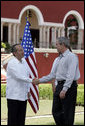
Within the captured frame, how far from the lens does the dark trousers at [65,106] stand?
271 inches

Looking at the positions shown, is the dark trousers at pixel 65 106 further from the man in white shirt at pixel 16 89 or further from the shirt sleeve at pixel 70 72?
the man in white shirt at pixel 16 89

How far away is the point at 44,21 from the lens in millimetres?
27531

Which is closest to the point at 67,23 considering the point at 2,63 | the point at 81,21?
the point at 81,21

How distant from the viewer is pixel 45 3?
27.4 metres

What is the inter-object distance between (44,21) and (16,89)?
21199mm

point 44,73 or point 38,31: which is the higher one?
point 38,31

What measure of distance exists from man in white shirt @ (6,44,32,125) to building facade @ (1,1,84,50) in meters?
18.0

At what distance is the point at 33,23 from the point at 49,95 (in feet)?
47.4

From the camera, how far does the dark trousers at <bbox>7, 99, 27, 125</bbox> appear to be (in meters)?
6.57

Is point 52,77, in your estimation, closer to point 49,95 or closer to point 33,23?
point 49,95

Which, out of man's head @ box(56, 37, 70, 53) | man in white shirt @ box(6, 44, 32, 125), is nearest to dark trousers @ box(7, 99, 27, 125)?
man in white shirt @ box(6, 44, 32, 125)

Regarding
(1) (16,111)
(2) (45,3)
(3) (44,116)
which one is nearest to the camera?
(1) (16,111)

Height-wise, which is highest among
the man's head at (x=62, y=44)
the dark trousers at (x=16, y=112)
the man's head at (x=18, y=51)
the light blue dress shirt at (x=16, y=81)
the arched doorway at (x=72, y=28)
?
the arched doorway at (x=72, y=28)

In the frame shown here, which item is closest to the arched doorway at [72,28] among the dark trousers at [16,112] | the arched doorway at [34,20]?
the arched doorway at [34,20]
